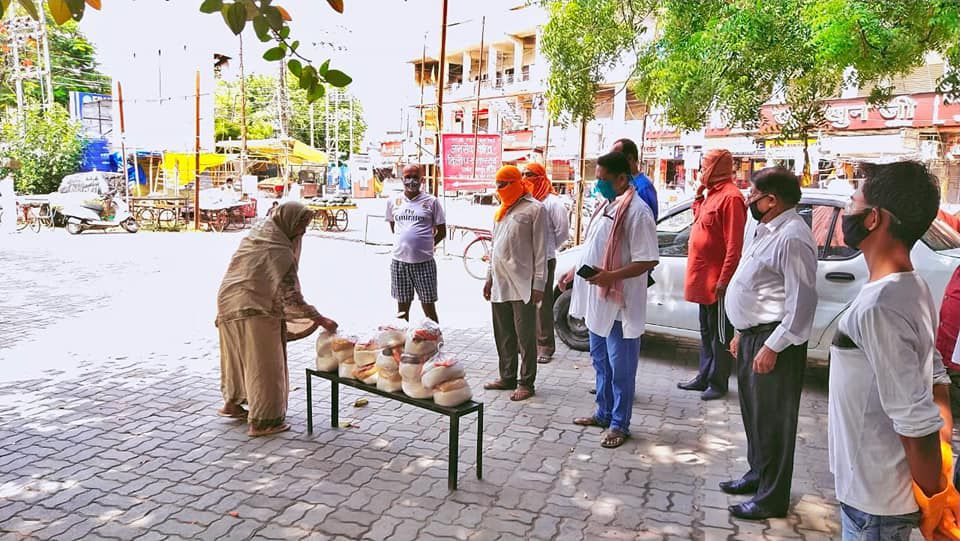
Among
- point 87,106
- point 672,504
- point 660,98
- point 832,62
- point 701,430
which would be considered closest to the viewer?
point 672,504

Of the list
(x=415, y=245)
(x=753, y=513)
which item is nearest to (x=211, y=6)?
(x=753, y=513)

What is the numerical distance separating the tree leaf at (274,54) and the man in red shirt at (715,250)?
11.4ft

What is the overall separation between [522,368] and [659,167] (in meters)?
22.3

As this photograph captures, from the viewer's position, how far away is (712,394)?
549 centimetres

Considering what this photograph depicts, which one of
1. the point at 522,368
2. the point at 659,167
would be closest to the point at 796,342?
the point at 522,368

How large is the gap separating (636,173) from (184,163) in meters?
24.0

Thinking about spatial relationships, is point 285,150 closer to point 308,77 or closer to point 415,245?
point 415,245

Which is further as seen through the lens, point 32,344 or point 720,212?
point 32,344

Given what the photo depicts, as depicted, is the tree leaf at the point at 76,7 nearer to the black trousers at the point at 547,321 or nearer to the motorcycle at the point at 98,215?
the black trousers at the point at 547,321

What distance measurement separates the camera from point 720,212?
510 cm

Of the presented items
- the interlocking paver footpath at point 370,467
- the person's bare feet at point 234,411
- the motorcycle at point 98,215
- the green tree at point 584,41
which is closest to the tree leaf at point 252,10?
the interlocking paver footpath at point 370,467

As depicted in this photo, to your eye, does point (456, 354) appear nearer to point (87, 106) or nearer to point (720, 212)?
point (720, 212)

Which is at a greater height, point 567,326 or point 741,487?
point 567,326

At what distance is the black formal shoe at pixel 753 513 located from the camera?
3441 millimetres
